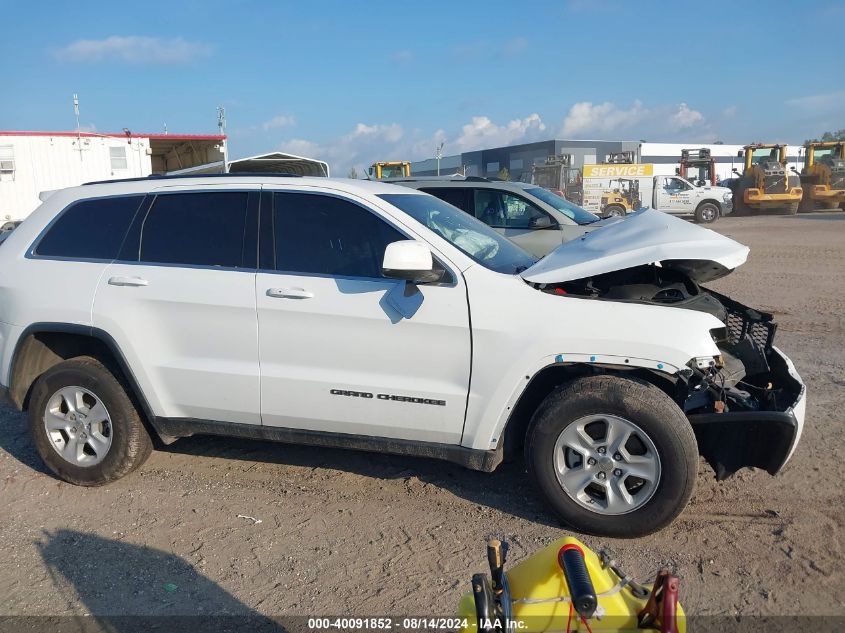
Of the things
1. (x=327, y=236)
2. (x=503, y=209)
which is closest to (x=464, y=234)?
(x=327, y=236)

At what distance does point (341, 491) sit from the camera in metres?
4.37

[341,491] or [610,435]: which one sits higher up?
[610,435]

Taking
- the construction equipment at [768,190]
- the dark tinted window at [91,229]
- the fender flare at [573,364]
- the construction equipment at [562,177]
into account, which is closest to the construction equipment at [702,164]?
the construction equipment at [768,190]

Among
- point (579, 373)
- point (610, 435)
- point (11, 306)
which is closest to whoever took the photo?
point (610, 435)

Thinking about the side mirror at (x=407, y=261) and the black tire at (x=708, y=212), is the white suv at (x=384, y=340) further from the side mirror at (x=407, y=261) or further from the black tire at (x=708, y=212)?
the black tire at (x=708, y=212)

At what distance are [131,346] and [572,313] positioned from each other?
2.62 meters

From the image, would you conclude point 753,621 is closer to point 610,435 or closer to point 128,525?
point 610,435

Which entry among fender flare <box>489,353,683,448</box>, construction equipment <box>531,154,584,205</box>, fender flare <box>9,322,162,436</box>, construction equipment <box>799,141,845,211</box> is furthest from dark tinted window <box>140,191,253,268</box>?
construction equipment <box>799,141,845,211</box>

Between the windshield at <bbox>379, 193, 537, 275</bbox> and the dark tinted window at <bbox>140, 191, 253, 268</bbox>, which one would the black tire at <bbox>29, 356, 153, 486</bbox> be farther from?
the windshield at <bbox>379, 193, 537, 275</bbox>

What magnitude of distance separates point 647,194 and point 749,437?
91.1 ft

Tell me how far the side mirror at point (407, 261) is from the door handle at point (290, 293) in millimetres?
525

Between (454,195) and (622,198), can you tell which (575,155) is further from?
(454,195)

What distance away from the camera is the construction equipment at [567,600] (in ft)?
5.69

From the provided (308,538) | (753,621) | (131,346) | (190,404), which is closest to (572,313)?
(753,621)
